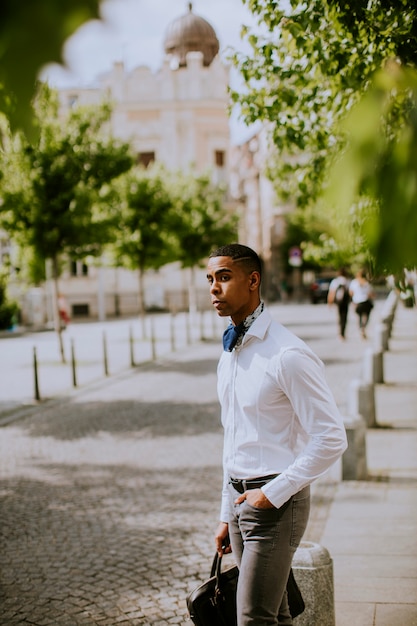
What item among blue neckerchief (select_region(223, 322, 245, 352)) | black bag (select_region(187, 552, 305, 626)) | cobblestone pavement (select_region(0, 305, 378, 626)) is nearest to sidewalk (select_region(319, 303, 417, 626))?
cobblestone pavement (select_region(0, 305, 378, 626))

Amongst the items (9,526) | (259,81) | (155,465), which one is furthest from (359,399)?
(9,526)

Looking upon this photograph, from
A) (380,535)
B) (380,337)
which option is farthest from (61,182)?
(380,535)

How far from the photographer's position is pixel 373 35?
5.43m

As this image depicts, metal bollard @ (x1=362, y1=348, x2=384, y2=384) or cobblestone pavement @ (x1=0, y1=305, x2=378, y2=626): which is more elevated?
metal bollard @ (x1=362, y1=348, x2=384, y2=384)

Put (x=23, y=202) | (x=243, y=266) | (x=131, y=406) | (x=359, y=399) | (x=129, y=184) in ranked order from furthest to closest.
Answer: (x=129, y=184) < (x=23, y=202) < (x=131, y=406) < (x=359, y=399) < (x=243, y=266)

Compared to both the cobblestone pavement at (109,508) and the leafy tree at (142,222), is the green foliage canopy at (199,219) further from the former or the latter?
the cobblestone pavement at (109,508)

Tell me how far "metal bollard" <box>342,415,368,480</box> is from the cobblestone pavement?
0.24 metres

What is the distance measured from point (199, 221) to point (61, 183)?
689 inches

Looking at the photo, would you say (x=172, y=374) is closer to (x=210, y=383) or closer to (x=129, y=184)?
(x=210, y=383)

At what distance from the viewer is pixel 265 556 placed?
2998 millimetres

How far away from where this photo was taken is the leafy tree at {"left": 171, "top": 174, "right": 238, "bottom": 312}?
122ft

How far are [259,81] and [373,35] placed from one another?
9.16 feet

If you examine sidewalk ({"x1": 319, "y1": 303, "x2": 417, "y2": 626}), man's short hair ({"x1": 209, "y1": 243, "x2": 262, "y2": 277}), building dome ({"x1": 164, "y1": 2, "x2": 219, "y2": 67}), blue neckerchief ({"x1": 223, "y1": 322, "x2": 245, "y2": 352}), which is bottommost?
sidewalk ({"x1": 319, "y1": 303, "x2": 417, "y2": 626})

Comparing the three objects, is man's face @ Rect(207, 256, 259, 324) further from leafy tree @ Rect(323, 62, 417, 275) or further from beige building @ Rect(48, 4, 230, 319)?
beige building @ Rect(48, 4, 230, 319)
